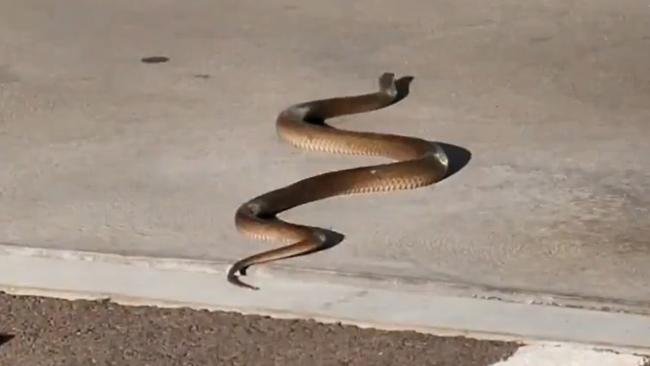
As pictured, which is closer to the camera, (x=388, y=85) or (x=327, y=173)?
(x=327, y=173)

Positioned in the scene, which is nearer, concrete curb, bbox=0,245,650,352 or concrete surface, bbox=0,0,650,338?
concrete curb, bbox=0,245,650,352

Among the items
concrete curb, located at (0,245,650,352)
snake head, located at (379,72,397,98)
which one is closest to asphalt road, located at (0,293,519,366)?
concrete curb, located at (0,245,650,352)

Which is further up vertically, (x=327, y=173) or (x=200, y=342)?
(x=327, y=173)

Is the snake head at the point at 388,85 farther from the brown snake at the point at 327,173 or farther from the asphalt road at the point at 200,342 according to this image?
the asphalt road at the point at 200,342

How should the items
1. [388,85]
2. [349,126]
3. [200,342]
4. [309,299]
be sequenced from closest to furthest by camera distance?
[200,342], [309,299], [349,126], [388,85]

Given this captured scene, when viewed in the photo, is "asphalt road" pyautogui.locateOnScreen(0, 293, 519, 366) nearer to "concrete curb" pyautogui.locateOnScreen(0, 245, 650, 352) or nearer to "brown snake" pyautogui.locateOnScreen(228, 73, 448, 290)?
"concrete curb" pyautogui.locateOnScreen(0, 245, 650, 352)

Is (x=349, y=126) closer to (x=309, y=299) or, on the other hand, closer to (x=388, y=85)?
(x=388, y=85)

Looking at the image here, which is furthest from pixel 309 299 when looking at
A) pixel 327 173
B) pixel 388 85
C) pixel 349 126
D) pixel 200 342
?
pixel 388 85
